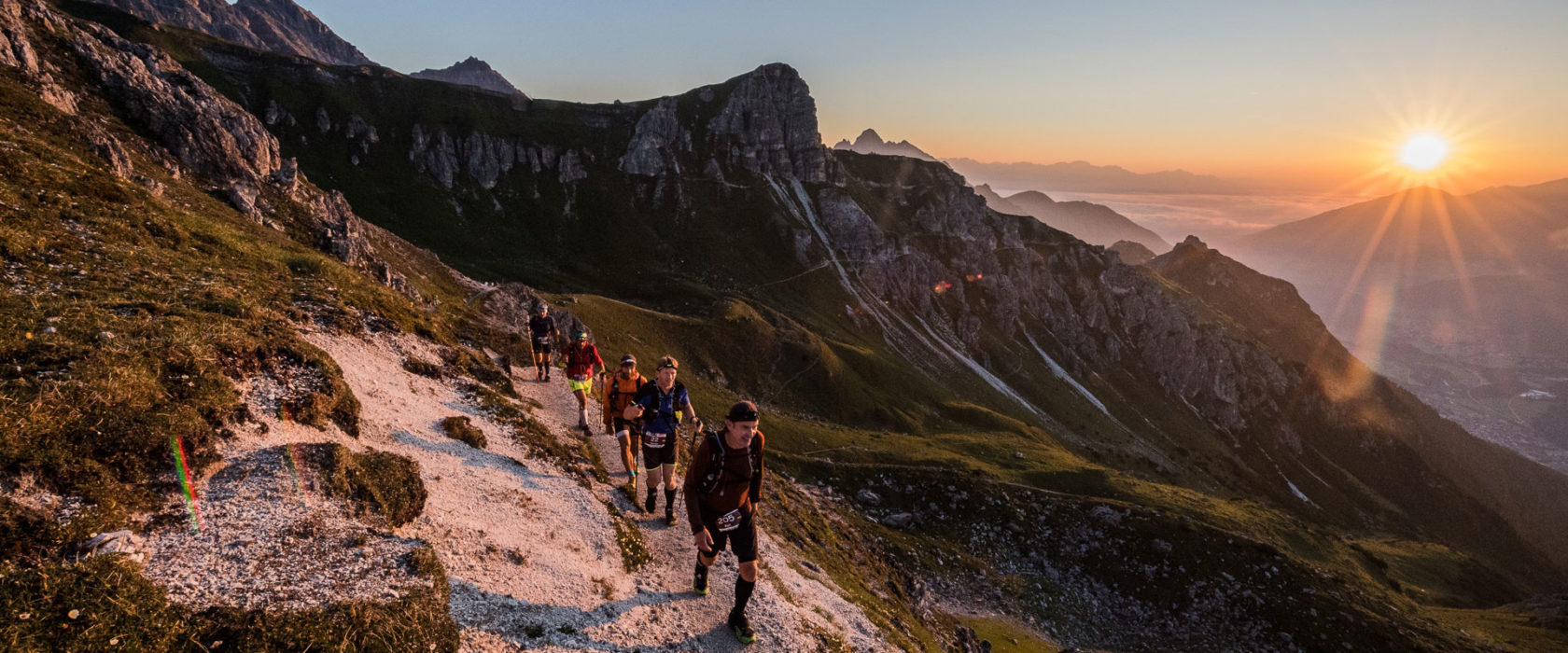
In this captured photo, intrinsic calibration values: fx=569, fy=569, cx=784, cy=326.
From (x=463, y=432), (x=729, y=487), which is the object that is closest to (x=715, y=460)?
(x=729, y=487)

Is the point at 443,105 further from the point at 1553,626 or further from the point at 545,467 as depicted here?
the point at 1553,626

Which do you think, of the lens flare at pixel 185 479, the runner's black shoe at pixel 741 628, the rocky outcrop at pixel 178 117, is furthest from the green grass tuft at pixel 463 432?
the rocky outcrop at pixel 178 117

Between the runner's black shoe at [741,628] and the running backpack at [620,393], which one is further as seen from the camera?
the running backpack at [620,393]

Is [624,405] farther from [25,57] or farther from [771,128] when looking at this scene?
[771,128]

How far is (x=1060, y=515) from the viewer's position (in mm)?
49906

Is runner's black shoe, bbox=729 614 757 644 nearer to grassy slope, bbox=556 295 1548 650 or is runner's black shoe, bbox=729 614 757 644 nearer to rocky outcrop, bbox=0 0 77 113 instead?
grassy slope, bbox=556 295 1548 650

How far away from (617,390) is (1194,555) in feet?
164

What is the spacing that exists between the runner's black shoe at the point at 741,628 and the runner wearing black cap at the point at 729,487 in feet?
5.60

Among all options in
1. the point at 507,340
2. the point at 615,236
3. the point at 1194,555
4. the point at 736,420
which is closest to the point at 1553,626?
the point at 1194,555

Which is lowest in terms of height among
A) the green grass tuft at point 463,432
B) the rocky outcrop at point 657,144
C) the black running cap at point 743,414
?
the green grass tuft at point 463,432

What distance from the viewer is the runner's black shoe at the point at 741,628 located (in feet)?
41.3

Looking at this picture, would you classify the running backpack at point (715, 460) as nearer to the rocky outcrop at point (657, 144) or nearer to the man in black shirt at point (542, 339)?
the man in black shirt at point (542, 339)

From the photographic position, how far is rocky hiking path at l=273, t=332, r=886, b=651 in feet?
36.6

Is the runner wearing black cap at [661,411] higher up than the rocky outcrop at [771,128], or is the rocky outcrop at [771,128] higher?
the rocky outcrop at [771,128]
